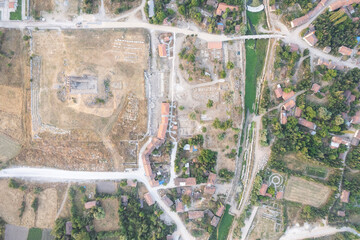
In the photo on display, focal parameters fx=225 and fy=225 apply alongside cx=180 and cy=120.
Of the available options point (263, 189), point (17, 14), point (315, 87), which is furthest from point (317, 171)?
point (17, 14)

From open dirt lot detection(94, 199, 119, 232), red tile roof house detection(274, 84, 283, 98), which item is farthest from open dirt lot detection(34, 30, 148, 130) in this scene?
red tile roof house detection(274, 84, 283, 98)

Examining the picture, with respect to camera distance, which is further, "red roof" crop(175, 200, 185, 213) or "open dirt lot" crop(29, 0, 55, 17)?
"red roof" crop(175, 200, 185, 213)

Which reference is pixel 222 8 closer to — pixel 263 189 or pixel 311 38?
pixel 311 38

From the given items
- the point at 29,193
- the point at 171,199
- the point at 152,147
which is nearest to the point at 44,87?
the point at 29,193

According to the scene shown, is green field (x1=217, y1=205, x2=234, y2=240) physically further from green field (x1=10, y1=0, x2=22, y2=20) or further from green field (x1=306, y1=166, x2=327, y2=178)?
green field (x1=10, y1=0, x2=22, y2=20)

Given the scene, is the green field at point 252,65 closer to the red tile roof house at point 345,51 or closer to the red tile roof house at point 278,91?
the red tile roof house at point 278,91

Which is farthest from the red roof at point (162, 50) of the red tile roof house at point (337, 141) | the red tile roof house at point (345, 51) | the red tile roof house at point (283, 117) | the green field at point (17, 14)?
the red tile roof house at point (337, 141)
